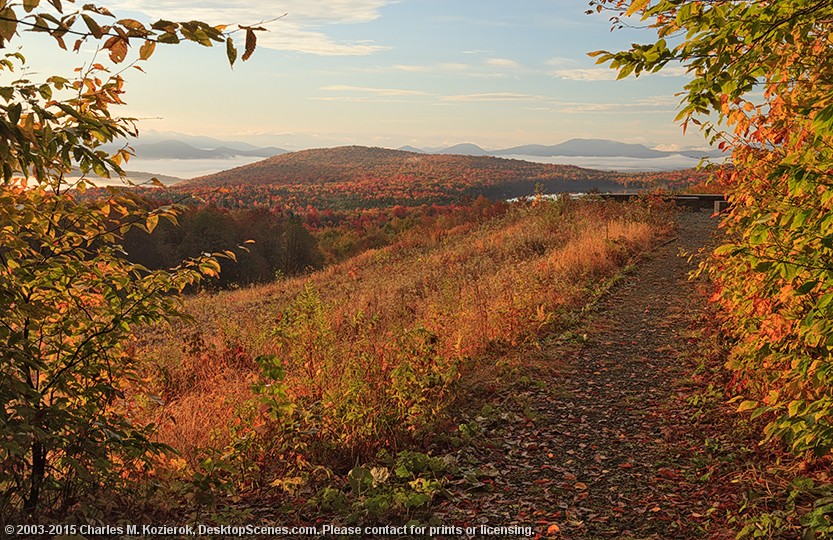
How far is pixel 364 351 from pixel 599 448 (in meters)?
2.79

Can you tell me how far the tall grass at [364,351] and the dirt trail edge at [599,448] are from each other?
0.75 m

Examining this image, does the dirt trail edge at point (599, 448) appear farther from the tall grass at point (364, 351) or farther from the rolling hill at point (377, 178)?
the rolling hill at point (377, 178)

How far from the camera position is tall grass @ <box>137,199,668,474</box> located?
16.7ft

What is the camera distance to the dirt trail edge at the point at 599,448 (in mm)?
4172

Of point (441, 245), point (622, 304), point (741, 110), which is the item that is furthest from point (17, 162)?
point (441, 245)

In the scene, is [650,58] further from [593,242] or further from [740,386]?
[593,242]

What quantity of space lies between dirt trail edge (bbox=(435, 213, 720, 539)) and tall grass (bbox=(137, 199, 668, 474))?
755 mm

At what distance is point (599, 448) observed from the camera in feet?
17.3

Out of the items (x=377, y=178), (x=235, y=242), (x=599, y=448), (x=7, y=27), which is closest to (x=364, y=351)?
(x=599, y=448)

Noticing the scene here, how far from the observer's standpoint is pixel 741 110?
16.6 feet

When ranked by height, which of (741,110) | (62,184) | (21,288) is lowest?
(21,288)

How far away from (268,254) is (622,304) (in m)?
41.0

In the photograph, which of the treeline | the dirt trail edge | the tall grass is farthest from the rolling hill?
the dirt trail edge

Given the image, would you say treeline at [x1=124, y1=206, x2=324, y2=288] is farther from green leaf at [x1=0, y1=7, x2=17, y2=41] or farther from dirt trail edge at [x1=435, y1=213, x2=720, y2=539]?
green leaf at [x1=0, y1=7, x2=17, y2=41]
